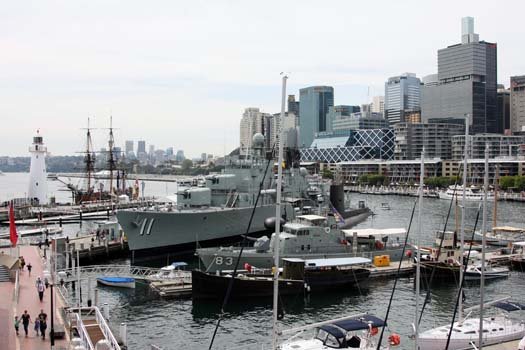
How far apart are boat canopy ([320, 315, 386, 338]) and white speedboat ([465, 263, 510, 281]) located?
1898cm

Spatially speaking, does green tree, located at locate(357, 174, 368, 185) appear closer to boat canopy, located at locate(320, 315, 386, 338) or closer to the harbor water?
the harbor water

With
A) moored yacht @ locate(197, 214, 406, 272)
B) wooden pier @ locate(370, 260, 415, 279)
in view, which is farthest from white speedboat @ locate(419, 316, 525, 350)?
moored yacht @ locate(197, 214, 406, 272)

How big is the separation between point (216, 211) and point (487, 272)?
925 inches

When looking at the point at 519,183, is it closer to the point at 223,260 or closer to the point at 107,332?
the point at 223,260

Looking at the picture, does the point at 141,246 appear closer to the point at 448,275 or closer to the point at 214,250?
the point at 214,250

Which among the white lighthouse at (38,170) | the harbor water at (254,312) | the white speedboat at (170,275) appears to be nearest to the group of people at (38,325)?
the harbor water at (254,312)

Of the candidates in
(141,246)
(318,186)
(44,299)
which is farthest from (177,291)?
(318,186)

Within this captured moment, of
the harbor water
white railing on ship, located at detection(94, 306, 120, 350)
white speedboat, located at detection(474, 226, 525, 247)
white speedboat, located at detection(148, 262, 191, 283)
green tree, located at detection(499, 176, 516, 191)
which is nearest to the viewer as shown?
white railing on ship, located at detection(94, 306, 120, 350)

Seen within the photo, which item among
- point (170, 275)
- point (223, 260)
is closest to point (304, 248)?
point (223, 260)

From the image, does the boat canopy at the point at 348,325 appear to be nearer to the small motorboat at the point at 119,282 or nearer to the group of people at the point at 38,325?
the group of people at the point at 38,325

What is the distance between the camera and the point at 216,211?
53.2 meters

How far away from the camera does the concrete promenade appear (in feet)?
67.4

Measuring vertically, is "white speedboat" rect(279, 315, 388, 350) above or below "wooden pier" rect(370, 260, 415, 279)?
above

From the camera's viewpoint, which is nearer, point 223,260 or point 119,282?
point 119,282
